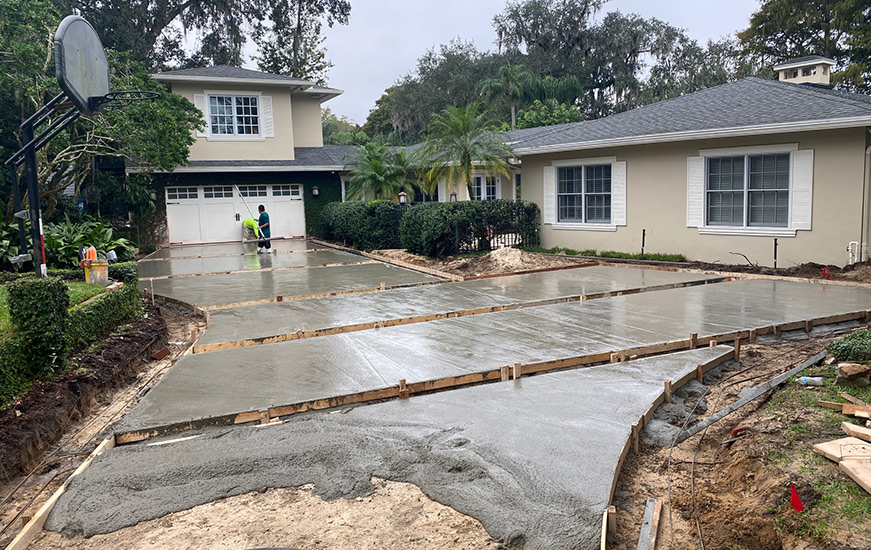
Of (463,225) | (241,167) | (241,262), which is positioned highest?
(241,167)

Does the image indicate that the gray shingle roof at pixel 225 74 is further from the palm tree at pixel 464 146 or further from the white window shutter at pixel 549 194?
the white window shutter at pixel 549 194

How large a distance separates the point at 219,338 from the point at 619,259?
9.94 metres

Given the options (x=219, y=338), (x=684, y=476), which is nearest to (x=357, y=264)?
(x=219, y=338)

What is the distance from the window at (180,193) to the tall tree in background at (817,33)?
27798 mm

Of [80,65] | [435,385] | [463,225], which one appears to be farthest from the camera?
[463,225]

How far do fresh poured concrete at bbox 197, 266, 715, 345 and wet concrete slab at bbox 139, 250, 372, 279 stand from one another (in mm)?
5248

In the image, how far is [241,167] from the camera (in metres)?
22.8

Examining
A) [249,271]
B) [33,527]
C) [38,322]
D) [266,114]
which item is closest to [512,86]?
[266,114]

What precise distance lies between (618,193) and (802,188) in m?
4.17

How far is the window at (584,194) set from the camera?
15664 millimetres

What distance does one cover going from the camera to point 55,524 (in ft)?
11.6

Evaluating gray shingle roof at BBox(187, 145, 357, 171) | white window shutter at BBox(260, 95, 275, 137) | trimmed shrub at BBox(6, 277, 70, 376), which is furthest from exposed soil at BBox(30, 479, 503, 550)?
white window shutter at BBox(260, 95, 275, 137)

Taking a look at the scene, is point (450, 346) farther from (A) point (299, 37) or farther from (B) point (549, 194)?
(A) point (299, 37)

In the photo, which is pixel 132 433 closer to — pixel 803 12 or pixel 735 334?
pixel 735 334
